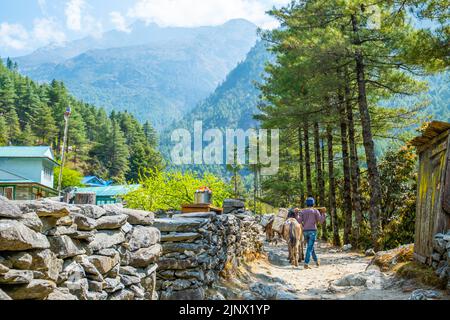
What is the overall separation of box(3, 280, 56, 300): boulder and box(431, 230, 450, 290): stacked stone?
5.78 metres

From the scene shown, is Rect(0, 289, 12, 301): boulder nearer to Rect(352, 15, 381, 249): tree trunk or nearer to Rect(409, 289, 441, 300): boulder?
Rect(409, 289, 441, 300): boulder

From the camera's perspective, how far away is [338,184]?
30.0 metres

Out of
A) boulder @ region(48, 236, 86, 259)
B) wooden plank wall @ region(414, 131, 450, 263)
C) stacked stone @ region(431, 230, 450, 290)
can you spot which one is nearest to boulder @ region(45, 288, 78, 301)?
boulder @ region(48, 236, 86, 259)

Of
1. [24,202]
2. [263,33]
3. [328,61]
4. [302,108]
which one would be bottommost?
[24,202]

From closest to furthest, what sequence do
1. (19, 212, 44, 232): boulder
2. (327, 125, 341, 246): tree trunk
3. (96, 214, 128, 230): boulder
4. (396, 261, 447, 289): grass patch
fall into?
(19, 212, 44, 232): boulder
(96, 214, 128, 230): boulder
(396, 261, 447, 289): grass patch
(327, 125, 341, 246): tree trunk

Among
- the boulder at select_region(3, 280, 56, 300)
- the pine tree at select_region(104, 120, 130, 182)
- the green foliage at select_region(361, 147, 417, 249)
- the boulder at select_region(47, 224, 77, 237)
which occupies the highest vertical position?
the pine tree at select_region(104, 120, 130, 182)

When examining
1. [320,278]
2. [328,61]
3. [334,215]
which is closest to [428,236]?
[320,278]

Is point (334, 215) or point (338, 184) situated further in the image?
point (338, 184)

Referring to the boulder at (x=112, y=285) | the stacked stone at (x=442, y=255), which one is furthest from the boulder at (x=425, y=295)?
the boulder at (x=112, y=285)

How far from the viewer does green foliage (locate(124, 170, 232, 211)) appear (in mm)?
14406

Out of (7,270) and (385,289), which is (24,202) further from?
(385,289)

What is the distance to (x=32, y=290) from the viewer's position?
3133mm

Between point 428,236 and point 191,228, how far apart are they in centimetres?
429

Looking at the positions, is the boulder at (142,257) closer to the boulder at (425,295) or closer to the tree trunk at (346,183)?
the boulder at (425,295)
